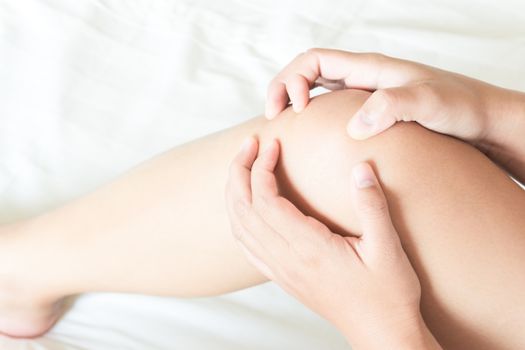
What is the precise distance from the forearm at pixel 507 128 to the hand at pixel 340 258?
0.17m

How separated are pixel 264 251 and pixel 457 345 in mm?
183

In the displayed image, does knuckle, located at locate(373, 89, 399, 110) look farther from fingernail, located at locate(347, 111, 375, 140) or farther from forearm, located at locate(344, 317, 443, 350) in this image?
forearm, located at locate(344, 317, 443, 350)

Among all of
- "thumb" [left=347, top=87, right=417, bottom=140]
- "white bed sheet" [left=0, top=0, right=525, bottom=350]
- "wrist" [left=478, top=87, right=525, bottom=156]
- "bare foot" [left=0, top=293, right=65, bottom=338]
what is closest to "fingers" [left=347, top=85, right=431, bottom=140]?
"thumb" [left=347, top=87, right=417, bottom=140]

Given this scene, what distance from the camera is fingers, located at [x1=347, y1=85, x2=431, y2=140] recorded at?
23.6 inches

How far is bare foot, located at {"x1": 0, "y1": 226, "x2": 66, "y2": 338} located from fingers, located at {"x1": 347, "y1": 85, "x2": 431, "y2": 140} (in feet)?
1.39

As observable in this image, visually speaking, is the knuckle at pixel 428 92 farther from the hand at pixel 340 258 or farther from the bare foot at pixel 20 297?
the bare foot at pixel 20 297

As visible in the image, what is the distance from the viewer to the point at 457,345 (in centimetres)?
63

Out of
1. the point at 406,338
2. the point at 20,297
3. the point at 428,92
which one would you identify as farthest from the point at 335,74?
the point at 20,297

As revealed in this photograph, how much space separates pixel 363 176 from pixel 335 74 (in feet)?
0.55

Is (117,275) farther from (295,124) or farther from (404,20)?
(404,20)

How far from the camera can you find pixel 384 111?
1.97ft

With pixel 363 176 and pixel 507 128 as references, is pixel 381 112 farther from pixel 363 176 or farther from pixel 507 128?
pixel 507 128

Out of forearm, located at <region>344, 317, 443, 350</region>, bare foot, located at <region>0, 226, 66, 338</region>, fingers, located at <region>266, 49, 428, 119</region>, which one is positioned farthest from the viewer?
bare foot, located at <region>0, 226, 66, 338</region>

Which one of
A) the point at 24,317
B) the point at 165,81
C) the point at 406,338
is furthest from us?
the point at 165,81
